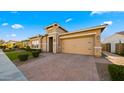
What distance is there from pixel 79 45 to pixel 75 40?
1.12 meters

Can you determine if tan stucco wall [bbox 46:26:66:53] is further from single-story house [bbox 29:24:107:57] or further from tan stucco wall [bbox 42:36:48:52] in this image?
tan stucco wall [bbox 42:36:48:52]

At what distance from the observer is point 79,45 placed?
52.9 ft

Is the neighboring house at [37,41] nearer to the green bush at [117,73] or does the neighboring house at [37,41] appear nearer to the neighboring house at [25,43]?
the neighboring house at [25,43]

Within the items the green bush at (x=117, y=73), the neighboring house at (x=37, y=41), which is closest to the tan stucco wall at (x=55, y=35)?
the neighboring house at (x=37, y=41)

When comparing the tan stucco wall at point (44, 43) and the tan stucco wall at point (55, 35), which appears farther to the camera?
the tan stucco wall at point (44, 43)

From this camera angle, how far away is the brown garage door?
48.5ft

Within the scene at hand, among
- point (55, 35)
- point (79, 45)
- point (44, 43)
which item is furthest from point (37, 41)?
point (79, 45)

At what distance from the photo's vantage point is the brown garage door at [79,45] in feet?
48.5

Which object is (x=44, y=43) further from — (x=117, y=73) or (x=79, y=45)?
(x=117, y=73)

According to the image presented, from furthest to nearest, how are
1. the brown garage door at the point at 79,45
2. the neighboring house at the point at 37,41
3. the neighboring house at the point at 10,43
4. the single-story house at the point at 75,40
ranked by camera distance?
the neighboring house at the point at 10,43
the neighboring house at the point at 37,41
the brown garage door at the point at 79,45
the single-story house at the point at 75,40

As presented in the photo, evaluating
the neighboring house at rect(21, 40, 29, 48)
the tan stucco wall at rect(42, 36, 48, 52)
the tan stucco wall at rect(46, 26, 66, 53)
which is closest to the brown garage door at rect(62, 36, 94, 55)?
the tan stucco wall at rect(46, 26, 66, 53)

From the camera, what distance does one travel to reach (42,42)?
80.4 feet
